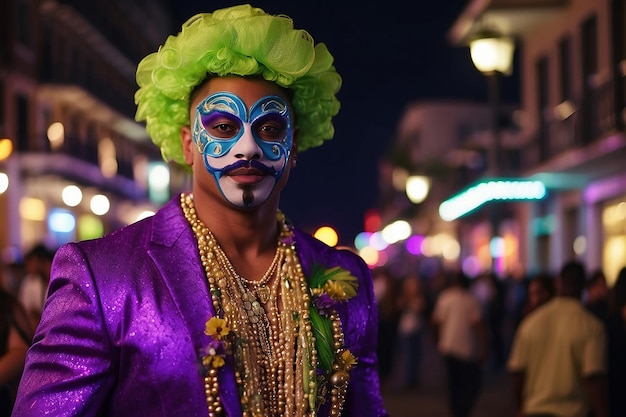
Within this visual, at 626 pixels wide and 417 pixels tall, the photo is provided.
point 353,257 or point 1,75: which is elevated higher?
point 1,75

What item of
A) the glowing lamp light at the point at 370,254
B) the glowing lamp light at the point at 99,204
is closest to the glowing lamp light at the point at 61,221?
the glowing lamp light at the point at 99,204

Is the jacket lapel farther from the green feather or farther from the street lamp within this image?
the street lamp

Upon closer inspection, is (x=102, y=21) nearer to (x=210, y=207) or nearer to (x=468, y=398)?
(x=468, y=398)

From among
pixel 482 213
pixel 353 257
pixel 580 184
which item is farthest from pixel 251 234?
pixel 482 213

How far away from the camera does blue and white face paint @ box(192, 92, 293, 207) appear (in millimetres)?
3553

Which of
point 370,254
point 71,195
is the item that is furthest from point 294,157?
point 370,254

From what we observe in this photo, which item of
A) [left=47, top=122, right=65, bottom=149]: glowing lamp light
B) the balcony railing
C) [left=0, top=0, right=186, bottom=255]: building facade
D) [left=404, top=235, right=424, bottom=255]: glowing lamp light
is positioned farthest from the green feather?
[left=404, top=235, right=424, bottom=255]: glowing lamp light

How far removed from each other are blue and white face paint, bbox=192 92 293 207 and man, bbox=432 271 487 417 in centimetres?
979

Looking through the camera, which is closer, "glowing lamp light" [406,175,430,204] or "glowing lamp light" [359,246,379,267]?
"glowing lamp light" [406,175,430,204]

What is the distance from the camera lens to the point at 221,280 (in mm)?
3555

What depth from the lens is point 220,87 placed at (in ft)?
11.8

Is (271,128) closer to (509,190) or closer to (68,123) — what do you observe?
(509,190)

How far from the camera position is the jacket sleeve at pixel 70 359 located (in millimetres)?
3143

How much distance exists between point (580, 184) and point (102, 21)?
33665mm
